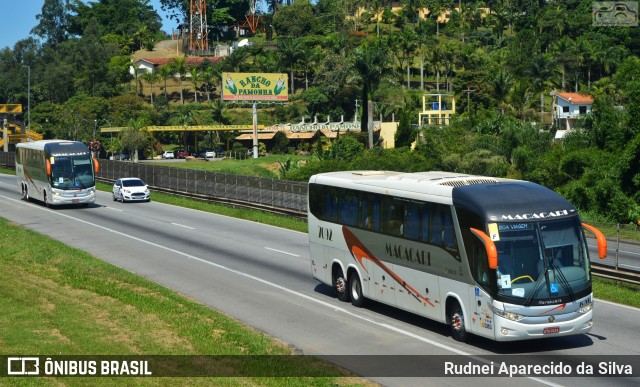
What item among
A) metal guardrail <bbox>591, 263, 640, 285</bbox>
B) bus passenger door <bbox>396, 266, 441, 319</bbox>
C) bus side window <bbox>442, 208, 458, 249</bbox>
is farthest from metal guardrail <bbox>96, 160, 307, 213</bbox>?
bus side window <bbox>442, 208, 458, 249</bbox>

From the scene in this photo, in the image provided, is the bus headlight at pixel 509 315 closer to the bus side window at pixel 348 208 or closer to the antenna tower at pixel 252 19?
the bus side window at pixel 348 208

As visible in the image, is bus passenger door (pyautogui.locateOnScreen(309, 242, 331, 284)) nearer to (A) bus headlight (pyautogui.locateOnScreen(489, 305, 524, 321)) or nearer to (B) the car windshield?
(A) bus headlight (pyautogui.locateOnScreen(489, 305, 524, 321))

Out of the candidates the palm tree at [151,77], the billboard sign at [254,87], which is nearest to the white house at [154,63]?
the palm tree at [151,77]

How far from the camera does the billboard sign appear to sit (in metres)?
106

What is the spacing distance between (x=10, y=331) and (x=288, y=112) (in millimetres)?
116991

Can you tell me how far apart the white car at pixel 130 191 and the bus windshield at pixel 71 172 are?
15.8 ft

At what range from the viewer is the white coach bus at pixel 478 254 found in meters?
18.3

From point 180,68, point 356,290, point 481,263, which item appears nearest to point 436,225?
point 481,263

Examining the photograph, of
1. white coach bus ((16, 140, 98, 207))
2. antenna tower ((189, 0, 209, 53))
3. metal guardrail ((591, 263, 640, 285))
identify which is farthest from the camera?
antenna tower ((189, 0, 209, 53))

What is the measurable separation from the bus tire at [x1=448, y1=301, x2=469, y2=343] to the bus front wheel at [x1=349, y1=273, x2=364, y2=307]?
440 centimetres

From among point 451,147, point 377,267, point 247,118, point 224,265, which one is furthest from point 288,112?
point 377,267

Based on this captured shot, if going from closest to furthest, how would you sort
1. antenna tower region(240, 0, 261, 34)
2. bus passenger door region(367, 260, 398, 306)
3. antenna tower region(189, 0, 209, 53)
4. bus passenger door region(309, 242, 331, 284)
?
1. bus passenger door region(367, 260, 398, 306)
2. bus passenger door region(309, 242, 331, 284)
3. antenna tower region(189, 0, 209, 53)
4. antenna tower region(240, 0, 261, 34)

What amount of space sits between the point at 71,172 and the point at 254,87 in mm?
57251

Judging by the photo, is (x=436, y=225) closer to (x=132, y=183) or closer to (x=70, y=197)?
(x=70, y=197)
